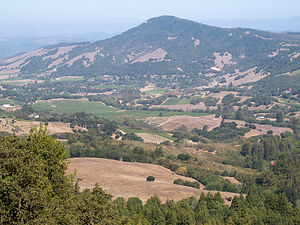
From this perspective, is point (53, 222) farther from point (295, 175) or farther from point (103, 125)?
point (103, 125)

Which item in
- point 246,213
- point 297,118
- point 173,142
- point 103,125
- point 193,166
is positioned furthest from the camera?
point 297,118

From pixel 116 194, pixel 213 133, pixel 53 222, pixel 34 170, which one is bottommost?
pixel 213 133

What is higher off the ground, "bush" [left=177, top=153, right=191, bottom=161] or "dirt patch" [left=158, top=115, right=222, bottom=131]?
"bush" [left=177, top=153, right=191, bottom=161]

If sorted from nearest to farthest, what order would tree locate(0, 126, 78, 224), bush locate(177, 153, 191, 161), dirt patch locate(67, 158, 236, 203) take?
tree locate(0, 126, 78, 224)
dirt patch locate(67, 158, 236, 203)
bush locate(177, 153, 191, 161)

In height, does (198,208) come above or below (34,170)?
below

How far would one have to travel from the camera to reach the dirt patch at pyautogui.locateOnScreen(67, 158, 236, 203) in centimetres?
7812

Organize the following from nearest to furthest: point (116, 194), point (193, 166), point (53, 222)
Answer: point (53, 222), point (116, 194), point (193, 166)

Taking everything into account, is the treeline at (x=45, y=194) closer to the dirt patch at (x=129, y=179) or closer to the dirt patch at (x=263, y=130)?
the dirt patch at (x=129, y=179)

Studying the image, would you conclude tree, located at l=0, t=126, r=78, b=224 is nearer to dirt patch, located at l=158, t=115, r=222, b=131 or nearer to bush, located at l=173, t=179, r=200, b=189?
bush, located at l=173, t=179, r=200, b=189

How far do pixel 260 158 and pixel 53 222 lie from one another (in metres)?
116

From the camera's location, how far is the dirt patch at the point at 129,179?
7812 centimetres

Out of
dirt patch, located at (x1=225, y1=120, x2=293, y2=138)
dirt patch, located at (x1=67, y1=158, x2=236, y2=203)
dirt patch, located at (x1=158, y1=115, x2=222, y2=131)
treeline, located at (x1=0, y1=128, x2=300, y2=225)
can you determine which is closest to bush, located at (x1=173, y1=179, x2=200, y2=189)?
dirt patch, located at (x1=67, y1=158, x2=236, y2=203)

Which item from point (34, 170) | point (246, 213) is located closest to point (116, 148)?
point (246, 213)

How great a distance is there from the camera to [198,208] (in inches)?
2532
